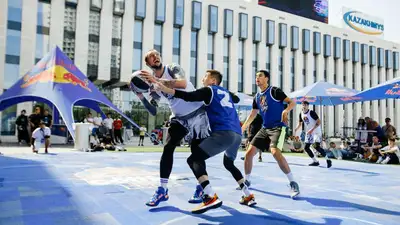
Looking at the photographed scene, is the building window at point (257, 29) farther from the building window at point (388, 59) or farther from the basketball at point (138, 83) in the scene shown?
the basketball at point (138, 83)

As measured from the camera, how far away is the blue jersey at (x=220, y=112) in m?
3.57

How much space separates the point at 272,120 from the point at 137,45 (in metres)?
26.0

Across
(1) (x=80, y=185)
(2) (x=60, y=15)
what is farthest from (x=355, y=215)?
(2) (x=60, y=15)

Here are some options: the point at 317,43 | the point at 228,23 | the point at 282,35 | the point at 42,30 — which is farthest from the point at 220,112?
the point at 317,43

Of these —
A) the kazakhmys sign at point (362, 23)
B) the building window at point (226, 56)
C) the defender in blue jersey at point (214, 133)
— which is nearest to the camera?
the defender in blue jersey at point (214, 133)

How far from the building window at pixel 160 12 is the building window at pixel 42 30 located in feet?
29.9

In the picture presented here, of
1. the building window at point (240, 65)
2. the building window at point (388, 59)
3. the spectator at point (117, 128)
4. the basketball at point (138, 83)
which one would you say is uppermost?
the building window at point (388, 59)

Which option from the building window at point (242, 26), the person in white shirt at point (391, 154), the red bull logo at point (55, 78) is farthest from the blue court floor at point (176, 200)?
the building window at point (242, 26)

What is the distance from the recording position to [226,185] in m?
5.28

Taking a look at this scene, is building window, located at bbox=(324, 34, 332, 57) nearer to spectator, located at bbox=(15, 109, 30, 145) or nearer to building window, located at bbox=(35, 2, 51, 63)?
building window, located at bbox=(35, 2, 51, 63)

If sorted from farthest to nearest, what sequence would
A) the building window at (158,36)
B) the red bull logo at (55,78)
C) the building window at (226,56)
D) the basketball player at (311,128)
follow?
the building window at (226,56) → the building window at (158,36) → the red bull logo at (55,78) → the basketball player at (311,128)

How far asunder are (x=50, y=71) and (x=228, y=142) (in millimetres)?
13452

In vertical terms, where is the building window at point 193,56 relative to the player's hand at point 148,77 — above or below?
above

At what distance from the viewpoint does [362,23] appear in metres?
44.4
